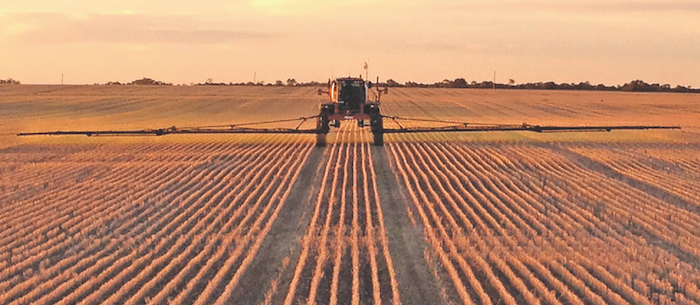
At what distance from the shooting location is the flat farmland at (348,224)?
23.7 feet

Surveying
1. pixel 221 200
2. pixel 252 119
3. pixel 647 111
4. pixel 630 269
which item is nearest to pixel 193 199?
pixel 221 200

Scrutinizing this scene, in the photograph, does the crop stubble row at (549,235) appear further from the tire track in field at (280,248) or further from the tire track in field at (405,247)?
the tire track in field at (280,248)

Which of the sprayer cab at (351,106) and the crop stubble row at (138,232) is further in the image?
the sprayer cab at (351,106)

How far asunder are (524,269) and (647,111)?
4078 centimetres

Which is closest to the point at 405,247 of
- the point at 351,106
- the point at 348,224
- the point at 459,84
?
the point at 348,224

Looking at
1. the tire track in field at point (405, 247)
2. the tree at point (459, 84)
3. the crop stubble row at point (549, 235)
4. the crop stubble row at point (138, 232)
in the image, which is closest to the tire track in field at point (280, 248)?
the crop stubble row at point (138, 232)

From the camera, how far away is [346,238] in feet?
30.1

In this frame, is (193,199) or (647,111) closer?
(193,199)

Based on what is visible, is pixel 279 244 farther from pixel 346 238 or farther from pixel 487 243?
pixel 487 243

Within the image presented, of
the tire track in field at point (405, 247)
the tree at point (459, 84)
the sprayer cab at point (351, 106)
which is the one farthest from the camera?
the tree at point (459, 84)

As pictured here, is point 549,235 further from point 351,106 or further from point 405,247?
point 351,106

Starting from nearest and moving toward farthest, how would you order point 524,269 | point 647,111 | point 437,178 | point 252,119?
point 524,269 → point 437,178 → point 252,119 → point 647,111

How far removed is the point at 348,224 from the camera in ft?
32.9

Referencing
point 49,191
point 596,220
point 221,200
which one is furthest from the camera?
point 49,191
